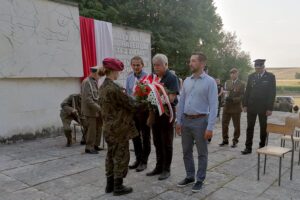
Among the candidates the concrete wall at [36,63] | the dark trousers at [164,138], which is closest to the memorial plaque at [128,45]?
the concrete wall at [36,63]

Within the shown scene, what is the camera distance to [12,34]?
23.9 feet

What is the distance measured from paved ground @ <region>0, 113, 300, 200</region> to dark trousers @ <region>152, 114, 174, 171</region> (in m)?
0.33

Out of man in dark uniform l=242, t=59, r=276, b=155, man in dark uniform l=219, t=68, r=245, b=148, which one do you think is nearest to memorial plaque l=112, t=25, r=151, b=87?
man in dark uniform l=219, t=68, r=245, b=148

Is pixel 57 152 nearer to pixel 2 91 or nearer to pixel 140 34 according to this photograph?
pixel 2 91

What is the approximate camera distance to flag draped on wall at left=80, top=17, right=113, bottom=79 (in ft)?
30.1

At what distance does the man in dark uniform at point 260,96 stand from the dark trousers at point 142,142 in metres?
2.38

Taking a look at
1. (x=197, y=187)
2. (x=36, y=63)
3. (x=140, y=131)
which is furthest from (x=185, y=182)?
(x=36, y=63)

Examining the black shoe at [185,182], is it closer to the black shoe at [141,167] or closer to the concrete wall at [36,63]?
the black shoe at [141,167]

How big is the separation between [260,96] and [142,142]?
2.73 metres

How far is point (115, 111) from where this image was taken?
399 cm

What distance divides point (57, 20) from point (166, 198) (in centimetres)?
626

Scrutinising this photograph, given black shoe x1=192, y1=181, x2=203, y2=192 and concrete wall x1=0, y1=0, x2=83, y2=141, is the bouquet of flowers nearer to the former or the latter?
black shoe x1=192, y1=181, x2=203, y2=192

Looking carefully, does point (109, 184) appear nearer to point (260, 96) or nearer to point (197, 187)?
point (197, 187)

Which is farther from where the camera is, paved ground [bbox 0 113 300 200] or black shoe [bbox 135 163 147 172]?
black shoe [bbox 135 163 147 172]
